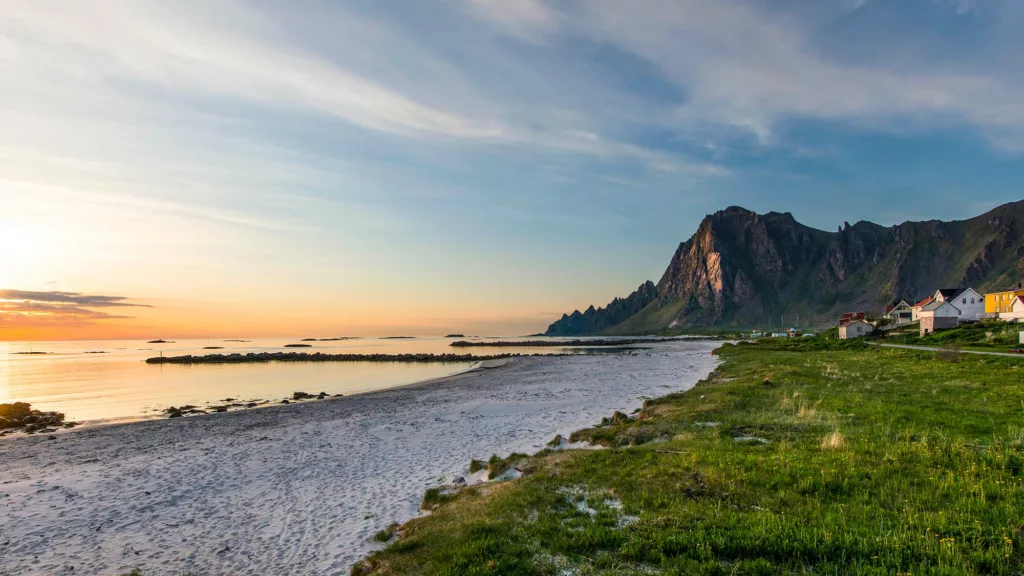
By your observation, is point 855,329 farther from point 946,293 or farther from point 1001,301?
point 946,293

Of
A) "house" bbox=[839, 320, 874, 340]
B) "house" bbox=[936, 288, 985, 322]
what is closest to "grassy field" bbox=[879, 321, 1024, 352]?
"house" bbox=[839, 320, 874, 340]

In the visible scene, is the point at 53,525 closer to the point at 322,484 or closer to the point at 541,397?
the point at 322,484

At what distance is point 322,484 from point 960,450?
21.4 m

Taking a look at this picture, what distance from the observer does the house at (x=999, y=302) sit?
90.6 metres

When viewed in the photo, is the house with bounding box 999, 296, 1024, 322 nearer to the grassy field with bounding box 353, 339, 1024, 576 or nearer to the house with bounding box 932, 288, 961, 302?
the house with bounding box 932, 288, 961, 302

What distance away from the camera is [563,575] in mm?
7988

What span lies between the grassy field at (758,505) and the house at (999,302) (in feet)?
347

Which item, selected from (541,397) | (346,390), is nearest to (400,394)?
(346,390)

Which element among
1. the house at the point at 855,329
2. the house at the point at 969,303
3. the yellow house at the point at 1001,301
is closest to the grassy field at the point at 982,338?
the house at the point at 855,329

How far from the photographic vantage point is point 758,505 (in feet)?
33.3

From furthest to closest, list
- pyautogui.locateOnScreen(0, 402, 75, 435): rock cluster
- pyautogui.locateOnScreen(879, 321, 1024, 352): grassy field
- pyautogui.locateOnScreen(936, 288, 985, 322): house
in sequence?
1. pyautogui.locateOnScreen(936, 288, 985, 322): house
2. pyautogui.locateOnScreen(879, 321, 1024, 352): grassy field
3. pyautogui.locateOnScreen(0, 402, 75, 435): rock cluster

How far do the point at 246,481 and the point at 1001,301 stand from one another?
457 feet

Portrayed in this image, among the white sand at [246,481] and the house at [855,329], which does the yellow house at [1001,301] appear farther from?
the white sand at [246,481]

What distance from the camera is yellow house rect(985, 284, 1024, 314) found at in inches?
3516
